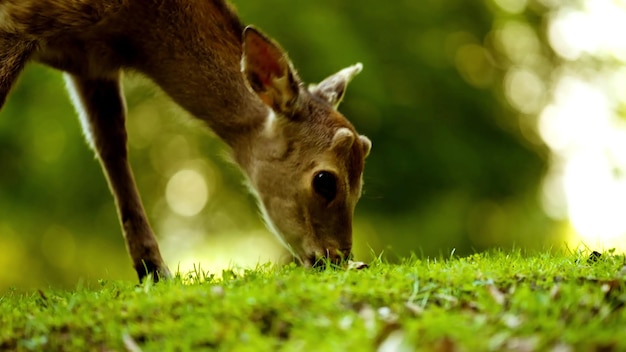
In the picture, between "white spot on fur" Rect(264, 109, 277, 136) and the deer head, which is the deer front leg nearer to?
the deer head

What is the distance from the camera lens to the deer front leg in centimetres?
760

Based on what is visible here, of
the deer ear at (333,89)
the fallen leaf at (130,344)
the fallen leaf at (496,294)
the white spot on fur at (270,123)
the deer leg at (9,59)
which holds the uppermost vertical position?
the deer leg at (9,59)

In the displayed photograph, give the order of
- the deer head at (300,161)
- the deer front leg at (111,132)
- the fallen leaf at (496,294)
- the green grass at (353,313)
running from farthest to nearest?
the deer front leg at (111,132) → the deer head at (300,161) → the fallen leaf at (496,294) → the green grass at (353,313)

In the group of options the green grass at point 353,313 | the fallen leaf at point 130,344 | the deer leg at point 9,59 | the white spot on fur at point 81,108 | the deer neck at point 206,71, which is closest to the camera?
the green grass at point 353,313

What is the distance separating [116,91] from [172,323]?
4269 mm

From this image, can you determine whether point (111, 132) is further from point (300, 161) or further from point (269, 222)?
point (300, 161)

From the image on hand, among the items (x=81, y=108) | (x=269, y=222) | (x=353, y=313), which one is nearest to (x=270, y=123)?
(x=269, y=222)

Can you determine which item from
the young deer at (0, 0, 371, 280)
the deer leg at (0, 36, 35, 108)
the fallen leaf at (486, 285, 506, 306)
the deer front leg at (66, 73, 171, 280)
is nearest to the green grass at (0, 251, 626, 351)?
the fallen leaf at (486, 285, 506, 306)

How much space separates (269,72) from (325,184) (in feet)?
3.26

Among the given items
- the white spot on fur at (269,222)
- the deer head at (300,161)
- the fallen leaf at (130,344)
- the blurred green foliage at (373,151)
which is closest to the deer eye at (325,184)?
the deer head at (300,161)

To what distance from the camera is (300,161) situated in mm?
6922

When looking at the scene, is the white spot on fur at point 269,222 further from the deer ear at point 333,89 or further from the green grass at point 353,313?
the green grass at point 353,313

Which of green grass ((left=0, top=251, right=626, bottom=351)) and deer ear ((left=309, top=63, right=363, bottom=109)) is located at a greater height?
deer ear ((left=309, top=63, right=363, bottom=109))

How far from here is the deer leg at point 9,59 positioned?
6.49 metres
